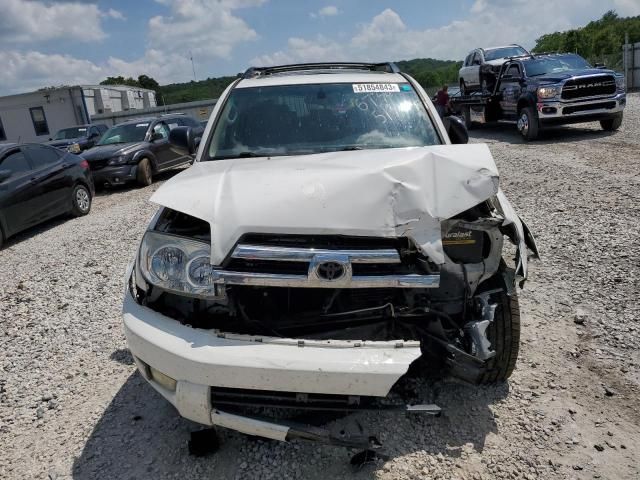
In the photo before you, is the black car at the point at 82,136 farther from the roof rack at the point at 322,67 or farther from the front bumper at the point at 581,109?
the roof rack at the point at 322,67

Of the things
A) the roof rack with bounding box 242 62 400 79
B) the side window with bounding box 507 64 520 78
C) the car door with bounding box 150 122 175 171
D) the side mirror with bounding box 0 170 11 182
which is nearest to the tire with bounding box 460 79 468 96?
the side window with bounding box 507 64 520 78

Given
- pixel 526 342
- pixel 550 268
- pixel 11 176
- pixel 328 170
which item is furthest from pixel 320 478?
pixel 11 176

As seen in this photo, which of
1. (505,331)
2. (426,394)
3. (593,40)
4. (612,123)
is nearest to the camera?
(505,331)

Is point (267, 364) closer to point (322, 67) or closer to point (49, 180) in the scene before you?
point (322, 67)

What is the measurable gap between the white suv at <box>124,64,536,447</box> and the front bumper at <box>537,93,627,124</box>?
10862 millimetres

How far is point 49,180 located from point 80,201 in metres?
0.95

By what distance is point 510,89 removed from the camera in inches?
558

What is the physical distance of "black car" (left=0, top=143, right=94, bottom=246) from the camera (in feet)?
26.0

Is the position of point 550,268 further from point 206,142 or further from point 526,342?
point 206,142

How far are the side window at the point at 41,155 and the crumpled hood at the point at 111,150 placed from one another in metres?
2.43

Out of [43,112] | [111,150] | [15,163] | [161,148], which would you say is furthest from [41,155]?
[43,112]

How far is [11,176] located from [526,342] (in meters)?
8.13

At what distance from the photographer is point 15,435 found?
304 cm

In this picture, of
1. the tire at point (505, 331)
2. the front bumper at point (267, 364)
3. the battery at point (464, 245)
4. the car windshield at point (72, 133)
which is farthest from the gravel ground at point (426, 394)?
the car windshield at point (72, 133)
